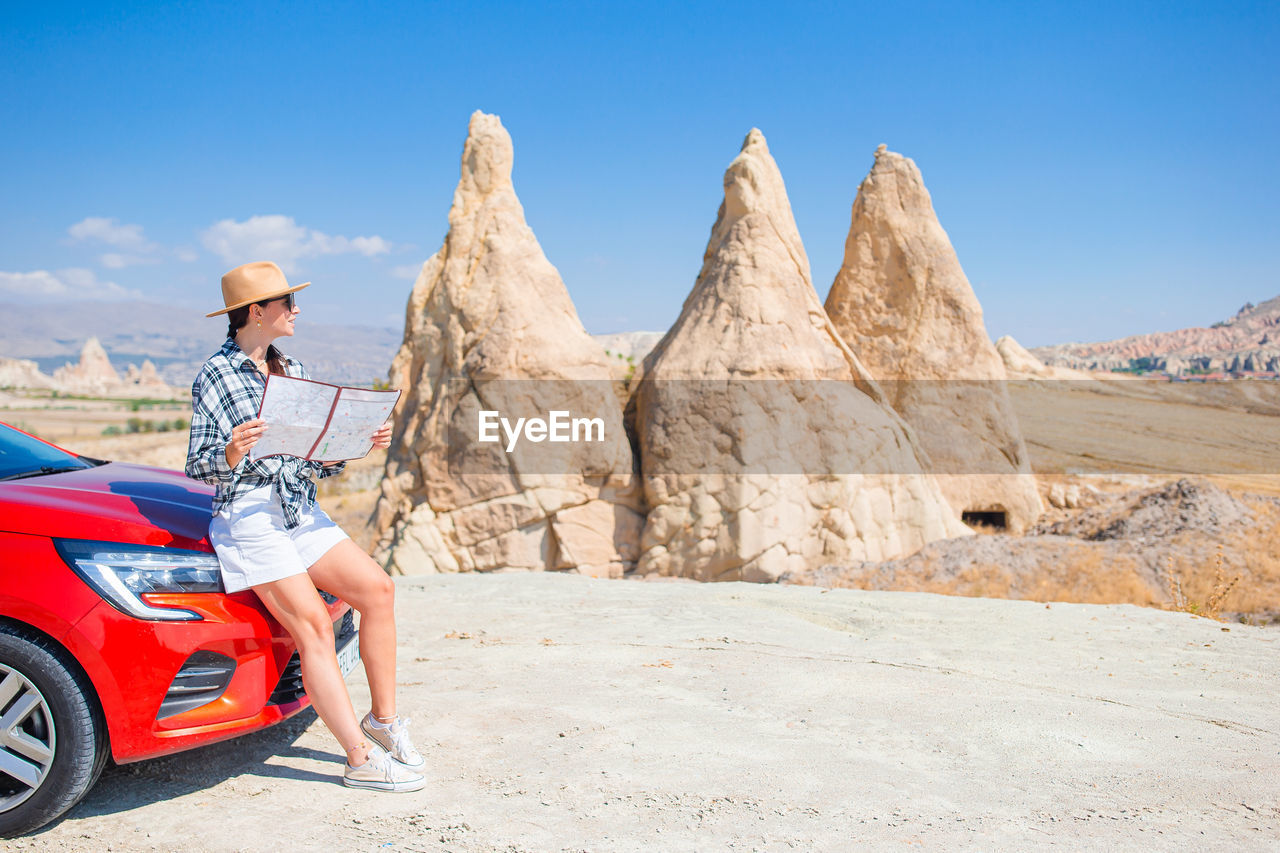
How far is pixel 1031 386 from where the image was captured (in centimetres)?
3225

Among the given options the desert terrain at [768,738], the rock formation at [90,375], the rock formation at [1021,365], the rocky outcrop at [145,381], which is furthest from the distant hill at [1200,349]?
the rock formation at [90,375]

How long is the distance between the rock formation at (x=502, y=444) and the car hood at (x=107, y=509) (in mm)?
5846

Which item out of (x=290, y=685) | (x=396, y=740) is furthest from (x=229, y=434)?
(x=396, y=740)

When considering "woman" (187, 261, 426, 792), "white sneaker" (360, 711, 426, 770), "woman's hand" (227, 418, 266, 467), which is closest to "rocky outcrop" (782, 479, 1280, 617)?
"white sneaker" (360, 711, 426, 770)

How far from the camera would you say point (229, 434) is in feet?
9.37

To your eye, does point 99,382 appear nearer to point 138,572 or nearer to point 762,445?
point 762,445

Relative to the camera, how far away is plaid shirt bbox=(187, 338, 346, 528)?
2826 mm

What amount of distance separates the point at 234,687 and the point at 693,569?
6766mm

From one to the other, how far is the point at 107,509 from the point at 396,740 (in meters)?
1.33

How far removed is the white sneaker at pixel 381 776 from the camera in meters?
2.95

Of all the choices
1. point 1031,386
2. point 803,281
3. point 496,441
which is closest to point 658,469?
point 496,441

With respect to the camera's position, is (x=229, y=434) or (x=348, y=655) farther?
(x=348, y=655)

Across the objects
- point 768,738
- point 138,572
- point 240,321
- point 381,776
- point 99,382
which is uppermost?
point 99,382

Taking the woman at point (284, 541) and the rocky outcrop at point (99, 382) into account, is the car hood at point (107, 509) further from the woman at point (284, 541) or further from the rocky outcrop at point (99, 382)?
the rocky outcrop at point (99, 382)
